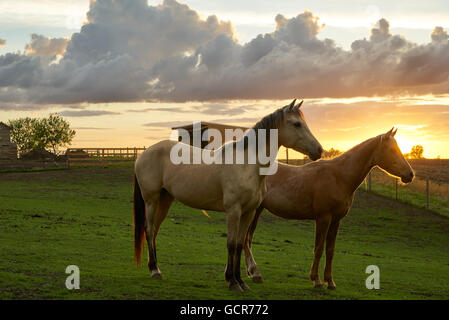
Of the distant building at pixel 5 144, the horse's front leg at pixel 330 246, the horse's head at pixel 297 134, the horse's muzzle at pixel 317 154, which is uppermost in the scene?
the distant building at pixel 5 144

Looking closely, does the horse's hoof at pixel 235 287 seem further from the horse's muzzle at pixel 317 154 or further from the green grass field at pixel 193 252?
the horse's muzzle at pixel 317 154

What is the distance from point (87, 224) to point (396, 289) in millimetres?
9230

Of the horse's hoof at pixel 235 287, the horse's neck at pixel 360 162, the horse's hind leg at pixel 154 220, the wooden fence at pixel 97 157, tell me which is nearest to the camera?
the horse's hoof at pixel 235 287

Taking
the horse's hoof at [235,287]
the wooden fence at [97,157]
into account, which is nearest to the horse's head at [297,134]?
the horse's hoof at [235,287]

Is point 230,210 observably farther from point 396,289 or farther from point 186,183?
point 396,289

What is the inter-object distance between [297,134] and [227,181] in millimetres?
1076

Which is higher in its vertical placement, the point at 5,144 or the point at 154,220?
the point at 5,144

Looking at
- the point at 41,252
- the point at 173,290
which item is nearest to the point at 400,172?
the point at 173,290

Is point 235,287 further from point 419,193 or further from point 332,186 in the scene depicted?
point 419,193

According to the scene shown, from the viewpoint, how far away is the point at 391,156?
7.66m

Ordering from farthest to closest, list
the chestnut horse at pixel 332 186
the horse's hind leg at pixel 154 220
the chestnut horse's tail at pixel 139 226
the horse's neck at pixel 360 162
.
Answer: the chestnut horse's tail at pixel 139 226 → the horse's neck at pixel 360 162 → the chestnut horse at pixel 332 186 → the horse's hind leg at pixel 154 220

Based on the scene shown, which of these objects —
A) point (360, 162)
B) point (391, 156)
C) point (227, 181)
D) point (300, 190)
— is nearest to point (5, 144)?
point (300, 190)

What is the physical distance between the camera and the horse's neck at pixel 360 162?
25.0 ft
